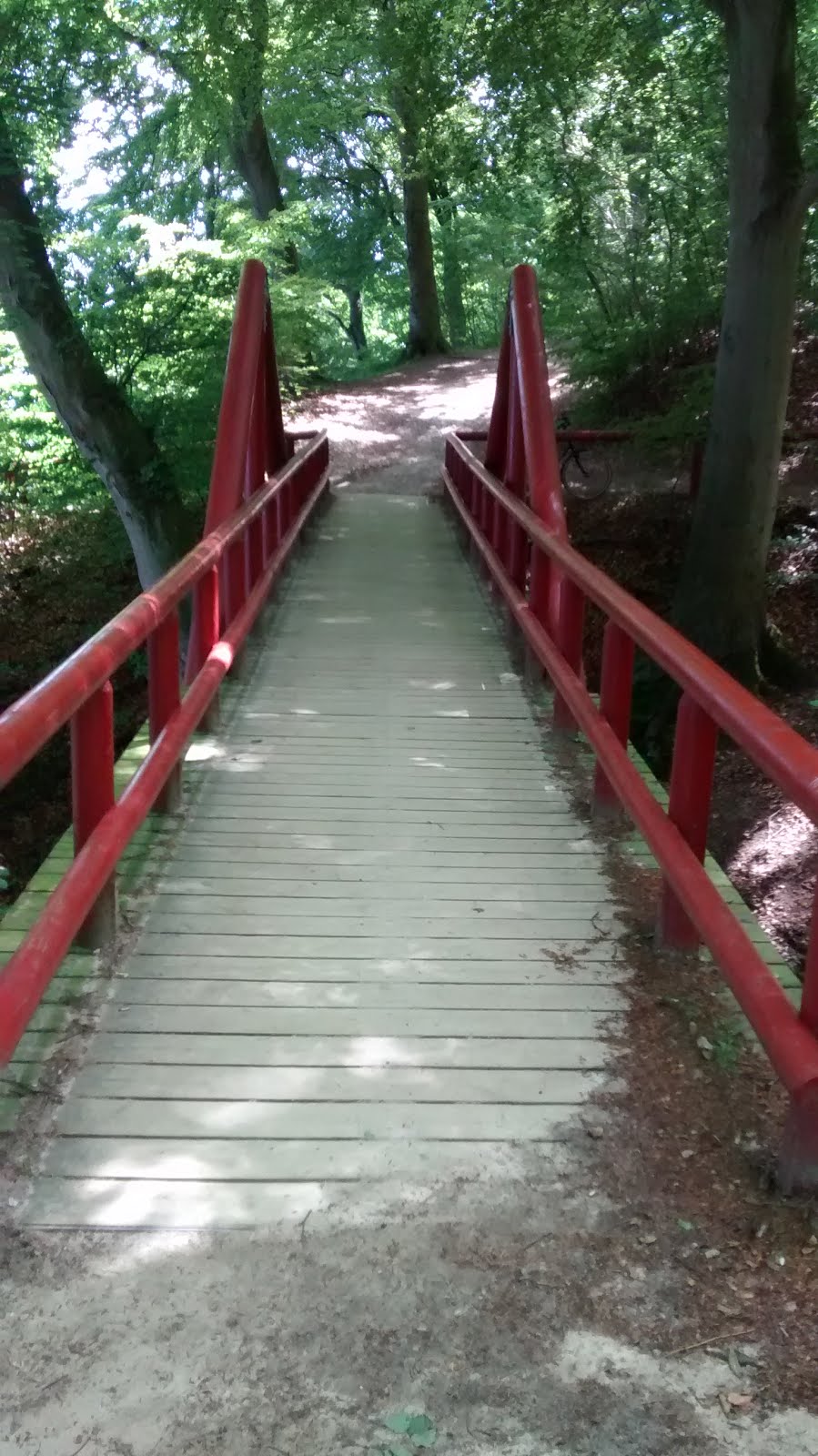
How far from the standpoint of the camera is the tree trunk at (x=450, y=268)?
2691 centimetres

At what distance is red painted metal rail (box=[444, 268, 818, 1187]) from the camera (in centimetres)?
229

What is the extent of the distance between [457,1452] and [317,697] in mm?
4351

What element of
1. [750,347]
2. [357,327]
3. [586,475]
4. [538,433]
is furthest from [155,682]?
[357,327]

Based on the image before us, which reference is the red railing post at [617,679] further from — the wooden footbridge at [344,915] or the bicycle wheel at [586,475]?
the bicycle wheel at [586,475]

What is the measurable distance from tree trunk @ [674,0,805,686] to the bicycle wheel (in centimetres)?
396

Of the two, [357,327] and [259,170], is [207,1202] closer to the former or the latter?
[259,170]

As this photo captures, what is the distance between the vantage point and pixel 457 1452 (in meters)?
1.83

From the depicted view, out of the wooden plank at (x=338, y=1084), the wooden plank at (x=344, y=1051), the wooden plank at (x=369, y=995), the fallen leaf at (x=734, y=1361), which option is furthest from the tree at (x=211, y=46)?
the fallen leaf at (x=734, y=1361)

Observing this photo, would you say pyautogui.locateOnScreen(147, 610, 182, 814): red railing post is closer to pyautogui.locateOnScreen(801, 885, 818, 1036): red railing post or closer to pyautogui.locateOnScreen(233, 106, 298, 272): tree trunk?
pyautogui.locateOnScreen(801, 885, 818, 1036): red railing post

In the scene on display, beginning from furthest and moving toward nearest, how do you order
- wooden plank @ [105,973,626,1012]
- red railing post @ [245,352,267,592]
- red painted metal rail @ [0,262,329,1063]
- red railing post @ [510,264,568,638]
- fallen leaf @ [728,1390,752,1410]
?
red railing post @ [245,352,267,592] < red railing post @ [510,264,568,638] < wooden plank @ [105,973,626,1012] < red painted metal rail @ [0,262,329,1063] < fallen leaf @ [728,1390,752,1410]

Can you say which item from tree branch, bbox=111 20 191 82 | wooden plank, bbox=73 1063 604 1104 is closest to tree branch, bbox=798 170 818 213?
wooden plank, bbox=73 1063 604 1104

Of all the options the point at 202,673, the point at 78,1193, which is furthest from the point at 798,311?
the point at 78,1193

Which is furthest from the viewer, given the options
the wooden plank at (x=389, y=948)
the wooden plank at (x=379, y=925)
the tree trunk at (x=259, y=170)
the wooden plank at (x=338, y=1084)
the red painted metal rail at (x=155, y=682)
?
the tree trunk at (x=259, y=170)

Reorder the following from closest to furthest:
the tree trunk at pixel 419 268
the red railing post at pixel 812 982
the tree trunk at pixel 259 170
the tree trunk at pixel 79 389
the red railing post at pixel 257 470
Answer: the red railing post at pixel 812 982, the red railing post at pixel 257 470, the tree trunk at pixel 79 389, the tree trunk at pixel 259 170, the tree trunk at pixel 419 268
